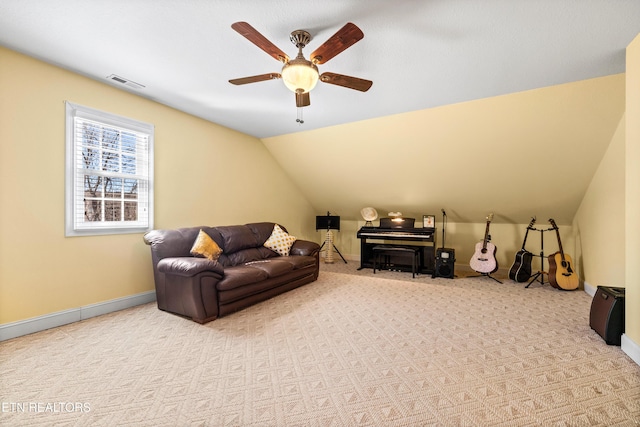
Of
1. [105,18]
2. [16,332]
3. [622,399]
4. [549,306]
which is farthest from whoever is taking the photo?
[549,306]

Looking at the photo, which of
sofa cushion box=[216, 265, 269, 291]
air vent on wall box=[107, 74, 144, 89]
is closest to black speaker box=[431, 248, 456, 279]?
sofa cushion box=[216, 265, 269, 291]

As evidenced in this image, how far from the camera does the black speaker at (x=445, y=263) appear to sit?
5.26 m

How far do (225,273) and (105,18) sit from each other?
101 inches

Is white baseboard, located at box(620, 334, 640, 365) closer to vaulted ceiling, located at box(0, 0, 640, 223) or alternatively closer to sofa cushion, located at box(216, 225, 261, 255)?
vaulted ceiling, located at box(0, 0, 640, 223)

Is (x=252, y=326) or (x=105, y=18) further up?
(x=105, y=18)

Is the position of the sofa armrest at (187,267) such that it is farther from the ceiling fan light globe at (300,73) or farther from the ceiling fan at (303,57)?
the ceiling fan light globe at (300,73)

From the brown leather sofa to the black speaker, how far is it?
7.69 feet

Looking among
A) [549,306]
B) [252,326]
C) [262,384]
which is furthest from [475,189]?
[262,384]

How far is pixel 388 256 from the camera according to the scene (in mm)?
6156

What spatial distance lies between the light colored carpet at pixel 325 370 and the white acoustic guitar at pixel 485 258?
1470mm

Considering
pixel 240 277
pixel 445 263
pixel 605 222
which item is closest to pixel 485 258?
pixel 445 263

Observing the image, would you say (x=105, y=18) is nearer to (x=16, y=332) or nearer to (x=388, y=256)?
(x=16, y=332)

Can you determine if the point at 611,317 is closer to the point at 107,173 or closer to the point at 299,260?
the point at 299,260

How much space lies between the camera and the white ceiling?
2100 millimetres
